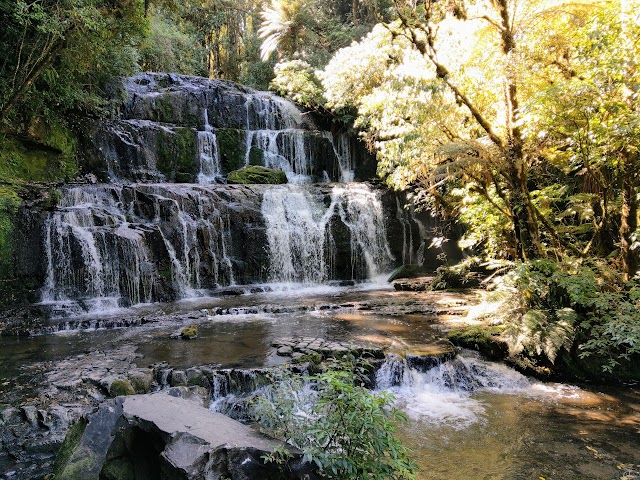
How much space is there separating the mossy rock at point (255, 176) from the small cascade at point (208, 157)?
5.27 ft

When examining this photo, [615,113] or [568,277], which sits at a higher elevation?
[615,113]

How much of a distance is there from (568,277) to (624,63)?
2.99 m

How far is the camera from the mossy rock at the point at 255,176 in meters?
16.3

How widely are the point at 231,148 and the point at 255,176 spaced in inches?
123

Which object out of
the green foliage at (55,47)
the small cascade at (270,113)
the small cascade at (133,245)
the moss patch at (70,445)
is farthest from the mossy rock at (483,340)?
the small cascade at (270,113)

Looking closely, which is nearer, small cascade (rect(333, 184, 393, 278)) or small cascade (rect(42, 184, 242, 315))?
small cascade (rect(42, 184, 242, 315))

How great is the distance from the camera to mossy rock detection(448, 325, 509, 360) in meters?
7.07

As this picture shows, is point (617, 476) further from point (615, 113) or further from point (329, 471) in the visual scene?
point (615, 113)

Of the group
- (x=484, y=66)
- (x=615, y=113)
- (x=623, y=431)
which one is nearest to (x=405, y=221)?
(x=484, y=66)

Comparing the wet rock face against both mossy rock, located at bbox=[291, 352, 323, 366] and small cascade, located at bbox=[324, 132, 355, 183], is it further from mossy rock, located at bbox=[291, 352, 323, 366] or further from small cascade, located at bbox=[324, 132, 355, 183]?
mossy rock, located at bbox=[291, 352, 323, 366]

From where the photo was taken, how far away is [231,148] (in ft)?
62.1

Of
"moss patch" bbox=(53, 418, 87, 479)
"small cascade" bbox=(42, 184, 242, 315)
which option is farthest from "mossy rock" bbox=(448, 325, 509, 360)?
"small cascade" bbox=(42, 184, 242, 315)

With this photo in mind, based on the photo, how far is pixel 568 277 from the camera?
6.65m

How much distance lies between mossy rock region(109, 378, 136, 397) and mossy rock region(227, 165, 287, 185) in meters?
11.1
